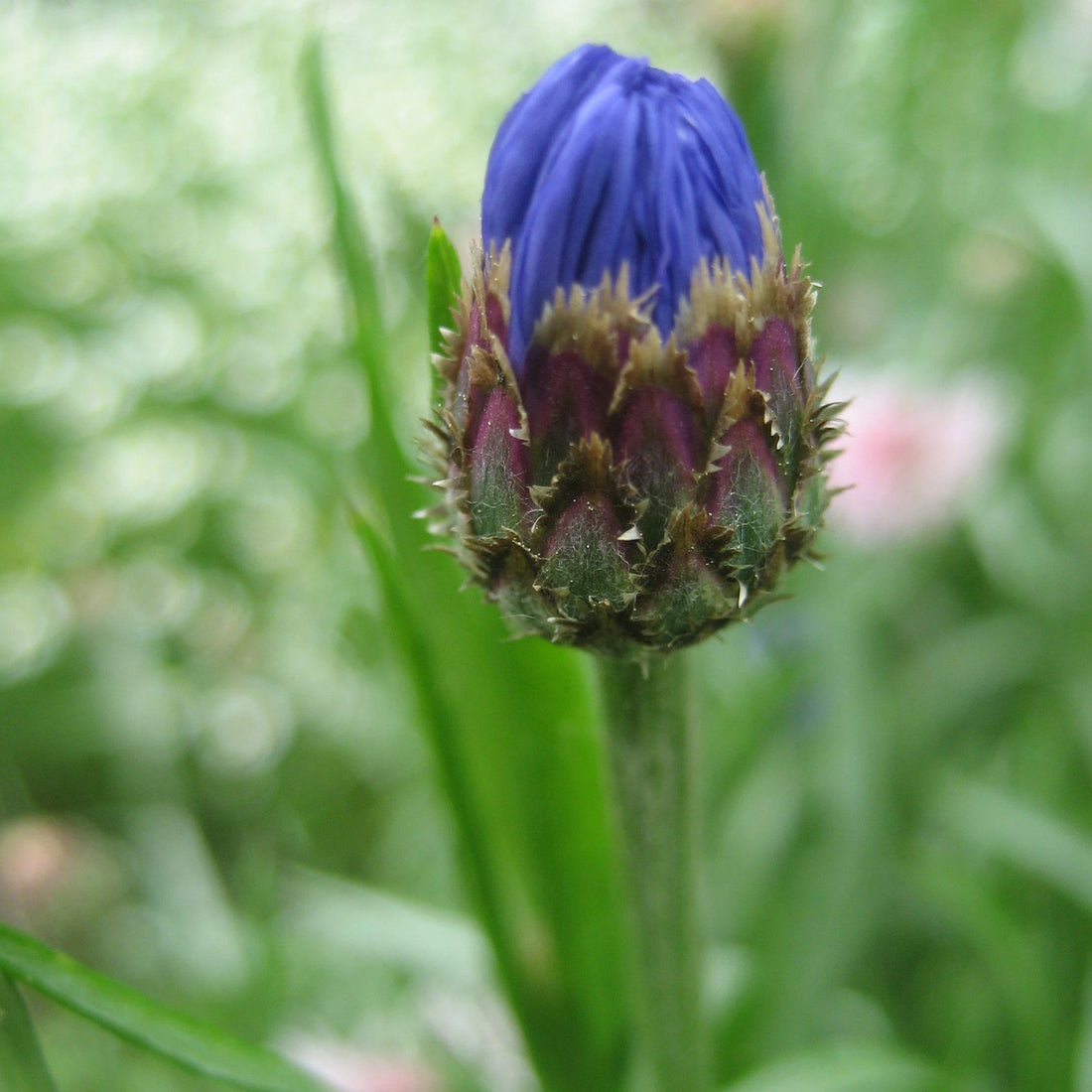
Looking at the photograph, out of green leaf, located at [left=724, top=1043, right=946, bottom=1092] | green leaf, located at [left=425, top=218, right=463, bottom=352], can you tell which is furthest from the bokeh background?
green leaf, located at [left=425, top=218, right=463, bottom=352]

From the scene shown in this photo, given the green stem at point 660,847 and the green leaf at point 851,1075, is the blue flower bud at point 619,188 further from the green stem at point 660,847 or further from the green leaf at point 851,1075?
the green leaf at point 851,1075

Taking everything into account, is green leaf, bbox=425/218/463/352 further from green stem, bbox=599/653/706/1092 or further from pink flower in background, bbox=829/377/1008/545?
pink flower in background, bbox=829/377/1008/545

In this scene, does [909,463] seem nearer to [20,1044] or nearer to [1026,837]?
[1026,837]

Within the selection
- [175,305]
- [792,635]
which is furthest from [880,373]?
[175,305]

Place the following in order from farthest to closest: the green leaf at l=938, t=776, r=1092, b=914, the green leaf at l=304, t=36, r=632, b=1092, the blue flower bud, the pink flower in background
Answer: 1. the pink flower in background
2. the green leaf at l=938, t=776, r=1092, b=914
3. the green leaf at l=304, t=36, r=632, b=1092
4. the blue flower bud

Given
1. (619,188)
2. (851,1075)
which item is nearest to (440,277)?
(619,188)

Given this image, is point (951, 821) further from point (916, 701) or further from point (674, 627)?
A: point (674, 627)
